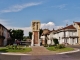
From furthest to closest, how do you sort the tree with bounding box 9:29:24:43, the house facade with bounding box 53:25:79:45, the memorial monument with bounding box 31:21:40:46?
the tree with bounding box 9:29:24:43
the house facade with bounding box 53:25:79:45
the memorial monument with bounding box 31:21:40:46

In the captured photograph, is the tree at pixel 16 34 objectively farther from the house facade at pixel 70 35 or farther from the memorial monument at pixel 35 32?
A: the memorial monument at pixel 35 32

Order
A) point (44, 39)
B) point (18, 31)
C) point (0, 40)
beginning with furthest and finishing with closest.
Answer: point (18, 31), point (44, 39), point (0, 40)

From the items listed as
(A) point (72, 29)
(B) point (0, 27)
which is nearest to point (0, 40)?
(B) point (0, 27)

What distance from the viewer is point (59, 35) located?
85375 mm

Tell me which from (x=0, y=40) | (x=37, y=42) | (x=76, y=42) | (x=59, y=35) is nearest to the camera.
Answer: (x=37, y=42)

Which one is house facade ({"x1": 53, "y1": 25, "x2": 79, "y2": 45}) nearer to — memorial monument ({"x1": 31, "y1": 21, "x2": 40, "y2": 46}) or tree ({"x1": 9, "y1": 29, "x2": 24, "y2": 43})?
memorial monument ({"x1": 31, "y1": 21, "x2": 40, "y2": 46})

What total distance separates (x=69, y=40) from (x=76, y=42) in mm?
3046

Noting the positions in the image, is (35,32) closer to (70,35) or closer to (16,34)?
(70,35)

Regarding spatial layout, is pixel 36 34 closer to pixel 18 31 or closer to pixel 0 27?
pixel 0 27

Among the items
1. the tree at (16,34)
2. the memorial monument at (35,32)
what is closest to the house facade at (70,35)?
the memorial monument at (35,32)

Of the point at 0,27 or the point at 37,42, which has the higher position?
the point at 0,27

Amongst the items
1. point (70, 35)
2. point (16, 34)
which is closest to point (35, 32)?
point (70, 35)

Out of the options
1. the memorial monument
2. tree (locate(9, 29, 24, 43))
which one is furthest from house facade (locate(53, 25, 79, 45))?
tree (locate(9, 29, 24, 43))

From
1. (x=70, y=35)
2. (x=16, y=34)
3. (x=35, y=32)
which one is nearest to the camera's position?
(x=35, y=32)
